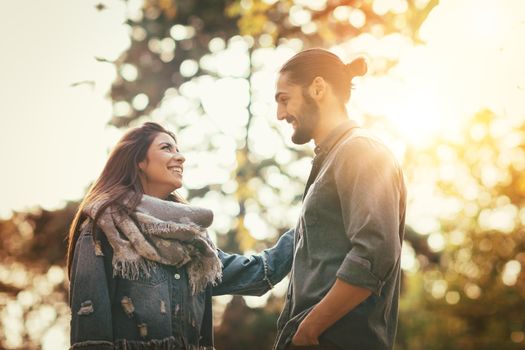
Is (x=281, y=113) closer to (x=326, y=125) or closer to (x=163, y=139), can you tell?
(x=326, y=125)

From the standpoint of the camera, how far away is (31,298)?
19406mm

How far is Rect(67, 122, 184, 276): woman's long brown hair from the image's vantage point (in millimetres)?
3881

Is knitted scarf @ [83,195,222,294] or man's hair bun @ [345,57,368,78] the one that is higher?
man's hair bun @ [345,57,368,78]

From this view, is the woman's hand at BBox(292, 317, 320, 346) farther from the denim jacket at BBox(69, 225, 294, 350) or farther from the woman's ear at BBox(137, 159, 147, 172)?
the woman's ear at BBox(137, 159, 147, 172)

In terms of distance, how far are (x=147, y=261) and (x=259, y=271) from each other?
0.68 m

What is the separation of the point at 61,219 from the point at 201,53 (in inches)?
183

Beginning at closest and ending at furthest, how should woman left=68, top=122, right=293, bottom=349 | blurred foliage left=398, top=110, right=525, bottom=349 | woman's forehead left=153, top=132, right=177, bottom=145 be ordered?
woman left=68, top=122, right=293, bottom=349 < woman's forehead left=153, top=132, right=177, bottom=145 < blurred foliage left=398, top=110, right=525, bottom=349

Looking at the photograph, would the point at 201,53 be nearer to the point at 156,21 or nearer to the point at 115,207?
the point at 156,21

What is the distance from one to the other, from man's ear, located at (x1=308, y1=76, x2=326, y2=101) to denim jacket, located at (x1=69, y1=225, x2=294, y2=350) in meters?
1.24

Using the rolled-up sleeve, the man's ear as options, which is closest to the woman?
the man's ear

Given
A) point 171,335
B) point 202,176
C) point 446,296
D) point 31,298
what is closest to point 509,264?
point 446,296

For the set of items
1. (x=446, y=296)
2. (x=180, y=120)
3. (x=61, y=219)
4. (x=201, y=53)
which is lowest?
(x=446, y=296)

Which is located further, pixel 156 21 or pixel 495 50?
pixel 156 21

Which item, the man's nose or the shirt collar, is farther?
the man's nose
